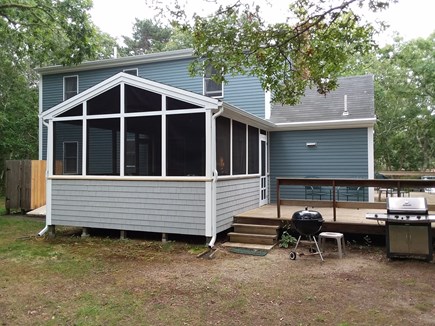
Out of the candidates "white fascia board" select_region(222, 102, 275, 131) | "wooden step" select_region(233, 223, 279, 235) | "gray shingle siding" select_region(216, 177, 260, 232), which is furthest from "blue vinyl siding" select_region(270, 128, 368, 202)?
"wooden step" select_region(233, 223, 279, 235)

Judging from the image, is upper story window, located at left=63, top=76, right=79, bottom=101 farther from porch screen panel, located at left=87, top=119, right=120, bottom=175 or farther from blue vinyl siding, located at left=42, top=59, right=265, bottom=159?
porch screen panel, located at left=87, top=119, right=120, bottom=175

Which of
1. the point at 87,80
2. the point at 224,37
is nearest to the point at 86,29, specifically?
the point at 87,80

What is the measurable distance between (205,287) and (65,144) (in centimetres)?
546

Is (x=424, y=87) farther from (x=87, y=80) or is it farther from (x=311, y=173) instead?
(x=87, y=80)

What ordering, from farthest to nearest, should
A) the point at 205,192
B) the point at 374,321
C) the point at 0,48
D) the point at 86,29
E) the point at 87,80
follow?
1. the point at 0,48
2. the point at 87,80
3. the point at 86,29
4. the point at 205,192
5. the point at 374,321

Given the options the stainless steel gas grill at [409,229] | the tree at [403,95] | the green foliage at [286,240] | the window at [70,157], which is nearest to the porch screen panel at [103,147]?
the window at [70,157]

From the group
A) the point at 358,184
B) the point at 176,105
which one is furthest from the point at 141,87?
the point at 358,184

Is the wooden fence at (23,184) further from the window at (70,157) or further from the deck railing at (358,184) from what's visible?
the deck railing at (358,184)

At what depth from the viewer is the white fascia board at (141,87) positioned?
621 centimetres

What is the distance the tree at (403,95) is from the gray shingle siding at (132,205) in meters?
15.6

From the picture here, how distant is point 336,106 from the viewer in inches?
402

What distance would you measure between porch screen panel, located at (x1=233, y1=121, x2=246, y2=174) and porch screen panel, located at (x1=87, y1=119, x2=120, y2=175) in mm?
2435

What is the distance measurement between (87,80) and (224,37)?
892 centimetres

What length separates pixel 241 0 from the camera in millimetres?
5062
